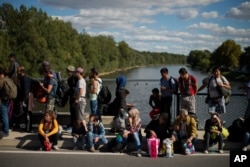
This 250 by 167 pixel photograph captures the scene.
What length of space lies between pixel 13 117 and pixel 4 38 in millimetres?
50347

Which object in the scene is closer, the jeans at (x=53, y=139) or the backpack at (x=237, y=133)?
the jeans at (x=53, y=139)

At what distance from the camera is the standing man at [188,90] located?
9625mm

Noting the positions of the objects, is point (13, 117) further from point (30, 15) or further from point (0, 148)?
point (30, 15)

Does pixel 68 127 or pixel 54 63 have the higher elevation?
pixel 54 63

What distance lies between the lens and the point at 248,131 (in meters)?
9.20

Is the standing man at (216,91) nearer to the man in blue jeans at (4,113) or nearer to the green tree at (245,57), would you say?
the man in blue jeans at (4,113)

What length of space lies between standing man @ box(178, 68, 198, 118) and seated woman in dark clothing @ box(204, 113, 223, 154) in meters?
0.65

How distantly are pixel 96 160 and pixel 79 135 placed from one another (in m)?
1.26

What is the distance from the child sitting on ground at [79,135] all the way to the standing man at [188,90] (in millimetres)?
2737

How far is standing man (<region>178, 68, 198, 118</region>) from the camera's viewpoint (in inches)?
379

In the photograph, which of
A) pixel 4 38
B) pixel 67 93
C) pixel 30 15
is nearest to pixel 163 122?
pixel 67 93

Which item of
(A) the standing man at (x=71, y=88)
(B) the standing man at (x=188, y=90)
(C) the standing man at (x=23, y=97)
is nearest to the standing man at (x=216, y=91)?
(B) the standing man at (x=188, y=90)

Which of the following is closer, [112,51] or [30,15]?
[30,15]

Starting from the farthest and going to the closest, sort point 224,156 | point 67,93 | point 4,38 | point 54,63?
point 54,63, point 4,38, point 67,93, point 224,156
